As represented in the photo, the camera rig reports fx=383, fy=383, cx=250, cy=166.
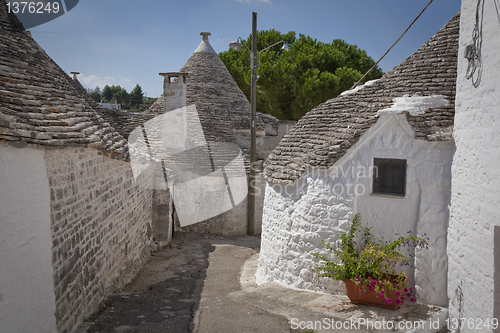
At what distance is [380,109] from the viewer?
6.39 m

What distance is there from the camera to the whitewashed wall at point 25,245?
10.9 ft

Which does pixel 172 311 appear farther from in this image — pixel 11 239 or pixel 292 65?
pixel 292 65

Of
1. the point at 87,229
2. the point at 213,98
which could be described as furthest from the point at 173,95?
the point at 87,229

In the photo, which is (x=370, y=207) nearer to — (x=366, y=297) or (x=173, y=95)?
(x=366, y=297)

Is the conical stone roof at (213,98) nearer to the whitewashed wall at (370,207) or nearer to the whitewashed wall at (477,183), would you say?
the whitewashed wall at (370,207)

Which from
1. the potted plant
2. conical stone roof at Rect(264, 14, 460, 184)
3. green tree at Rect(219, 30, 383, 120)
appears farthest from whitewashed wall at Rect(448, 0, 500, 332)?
green tree at Rect(219, 30, 383, 120)

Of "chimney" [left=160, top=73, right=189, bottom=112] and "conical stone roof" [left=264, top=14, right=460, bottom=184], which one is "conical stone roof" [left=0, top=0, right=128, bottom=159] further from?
"chimney" [left=160, top=73, right=189, bottom=112]

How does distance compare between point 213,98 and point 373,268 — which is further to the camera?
point 213,98

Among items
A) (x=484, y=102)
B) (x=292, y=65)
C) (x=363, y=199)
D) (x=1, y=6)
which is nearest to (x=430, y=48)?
(x=363, y=199)

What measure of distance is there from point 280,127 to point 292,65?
5.98m

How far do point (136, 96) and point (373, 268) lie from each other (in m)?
50.8

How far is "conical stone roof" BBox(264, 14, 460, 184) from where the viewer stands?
5.96 meters

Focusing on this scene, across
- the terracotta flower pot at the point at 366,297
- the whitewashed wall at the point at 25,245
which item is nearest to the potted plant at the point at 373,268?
the terracotta flower pot at the point at 366,297

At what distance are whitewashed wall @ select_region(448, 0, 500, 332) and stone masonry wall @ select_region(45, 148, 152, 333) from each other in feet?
14.8
